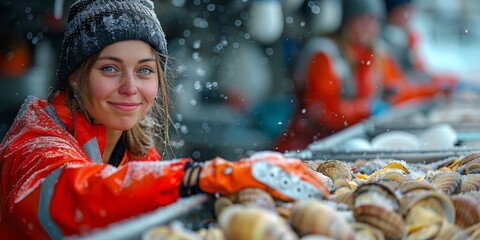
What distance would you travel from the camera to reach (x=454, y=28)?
1858 centimetres

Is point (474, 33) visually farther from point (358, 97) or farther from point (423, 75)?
point (358, 97)

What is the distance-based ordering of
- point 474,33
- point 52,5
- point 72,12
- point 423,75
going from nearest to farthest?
point 72,12, point 52,5, point 423,75, point 474,33

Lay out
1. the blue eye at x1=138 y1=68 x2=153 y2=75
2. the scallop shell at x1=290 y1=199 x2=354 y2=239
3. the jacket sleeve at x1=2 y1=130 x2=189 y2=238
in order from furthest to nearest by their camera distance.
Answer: the blue eye at x1=138 y1=68 x2=153 y2=75
the jacket sleeve at x1=2 y1=130 x2=189 y2=238
the scallop shell at x1=290 y1=199 x2=354 y2=239

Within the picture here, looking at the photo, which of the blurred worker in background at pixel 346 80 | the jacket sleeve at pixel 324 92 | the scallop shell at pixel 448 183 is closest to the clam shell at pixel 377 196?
the scallop shell at pixel 448 183

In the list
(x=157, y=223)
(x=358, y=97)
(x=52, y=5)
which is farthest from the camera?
(x=358, y=97)

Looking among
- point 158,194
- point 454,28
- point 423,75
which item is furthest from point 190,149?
point 454,28

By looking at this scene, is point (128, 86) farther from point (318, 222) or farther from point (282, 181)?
point (318, 222)

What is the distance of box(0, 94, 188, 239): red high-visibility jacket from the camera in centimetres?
184

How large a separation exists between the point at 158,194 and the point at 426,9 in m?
15.7

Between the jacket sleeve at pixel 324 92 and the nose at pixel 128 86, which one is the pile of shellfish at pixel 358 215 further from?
the jacket sleeve at pixel 324 92

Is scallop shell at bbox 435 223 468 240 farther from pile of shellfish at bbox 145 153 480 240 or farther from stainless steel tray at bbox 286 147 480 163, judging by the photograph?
stainless steel tray at bbox 286 147 480 163

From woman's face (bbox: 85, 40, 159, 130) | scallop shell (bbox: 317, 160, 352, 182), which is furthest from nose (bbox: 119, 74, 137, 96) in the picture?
scallop shell (bbox: 317, 160, 352, 182)

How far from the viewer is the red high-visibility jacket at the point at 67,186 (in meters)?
1.84

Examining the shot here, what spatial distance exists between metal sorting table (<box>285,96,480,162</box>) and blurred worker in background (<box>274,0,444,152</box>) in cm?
55
